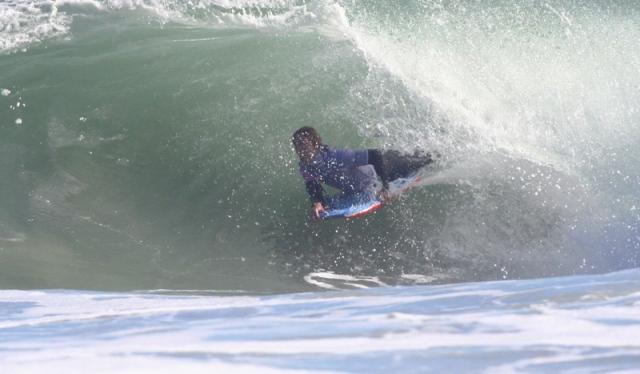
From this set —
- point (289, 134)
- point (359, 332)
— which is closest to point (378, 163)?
point (289, 134)

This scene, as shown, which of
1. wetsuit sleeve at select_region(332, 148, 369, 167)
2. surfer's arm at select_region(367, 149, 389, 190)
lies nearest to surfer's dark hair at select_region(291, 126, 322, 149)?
wetsuit sleeve at select_region(332, 148, 369, 167)

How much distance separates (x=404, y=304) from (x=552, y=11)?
22.7ft

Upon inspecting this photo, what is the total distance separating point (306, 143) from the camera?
681 cm

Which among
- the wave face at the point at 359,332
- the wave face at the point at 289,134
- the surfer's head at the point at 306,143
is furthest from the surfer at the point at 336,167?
the wave face at the point at 359,332

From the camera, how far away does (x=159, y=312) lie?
15.4 ft

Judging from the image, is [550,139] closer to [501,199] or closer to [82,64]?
[501,199]

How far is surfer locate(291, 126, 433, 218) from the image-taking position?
22.4 ft

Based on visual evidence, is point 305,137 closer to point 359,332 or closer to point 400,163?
point 400,163

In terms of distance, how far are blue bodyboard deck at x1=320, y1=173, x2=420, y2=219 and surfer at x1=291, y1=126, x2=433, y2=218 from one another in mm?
43

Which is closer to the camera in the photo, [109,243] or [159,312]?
[159,312]

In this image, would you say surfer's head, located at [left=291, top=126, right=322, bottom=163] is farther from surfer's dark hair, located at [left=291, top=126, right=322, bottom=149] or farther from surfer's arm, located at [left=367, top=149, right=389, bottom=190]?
surfer's arm, located at [left=367, top=149, right=389, bottom=190]

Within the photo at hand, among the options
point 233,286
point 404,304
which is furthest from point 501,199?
point 404,304

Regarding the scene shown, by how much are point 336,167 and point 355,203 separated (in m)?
0.33

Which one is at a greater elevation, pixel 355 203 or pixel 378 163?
pixel 378 163
